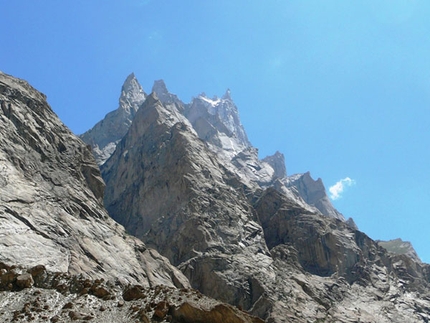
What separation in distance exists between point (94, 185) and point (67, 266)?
121ft

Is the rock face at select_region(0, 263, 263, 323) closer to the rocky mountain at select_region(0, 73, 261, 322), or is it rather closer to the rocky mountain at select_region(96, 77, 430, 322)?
the rocky mountain at select_region(0, 73, 261, 322)

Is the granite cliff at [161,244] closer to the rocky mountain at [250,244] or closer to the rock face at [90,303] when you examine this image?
the rock face at [90,303]

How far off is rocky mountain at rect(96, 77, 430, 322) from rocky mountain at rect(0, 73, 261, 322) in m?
17.8

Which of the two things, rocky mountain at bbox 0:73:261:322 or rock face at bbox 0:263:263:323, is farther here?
rocky mountain at bbox 0:73:261:322

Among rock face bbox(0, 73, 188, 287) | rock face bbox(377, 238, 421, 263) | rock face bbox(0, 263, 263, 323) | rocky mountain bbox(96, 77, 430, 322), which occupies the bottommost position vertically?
rock face bbox(0, 263, 263, 323)

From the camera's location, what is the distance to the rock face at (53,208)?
52.1 meters

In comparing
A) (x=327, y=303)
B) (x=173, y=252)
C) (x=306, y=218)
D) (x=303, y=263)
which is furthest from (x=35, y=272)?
(x=306, y=218)

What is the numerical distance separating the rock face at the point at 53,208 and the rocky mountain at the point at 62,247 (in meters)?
0.16

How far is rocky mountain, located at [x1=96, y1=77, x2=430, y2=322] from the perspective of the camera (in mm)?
86500

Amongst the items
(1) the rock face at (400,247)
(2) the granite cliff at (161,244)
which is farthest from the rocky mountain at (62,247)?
(1) the rock face at (400,247)

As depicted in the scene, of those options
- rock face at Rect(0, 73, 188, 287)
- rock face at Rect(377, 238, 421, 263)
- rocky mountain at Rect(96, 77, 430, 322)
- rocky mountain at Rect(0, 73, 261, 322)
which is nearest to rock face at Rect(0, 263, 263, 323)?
rocky mountain at Rect(0, 73, 261, 322)

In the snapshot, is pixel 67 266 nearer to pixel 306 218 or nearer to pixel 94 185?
pixel 94 185

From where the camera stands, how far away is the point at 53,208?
204 feet

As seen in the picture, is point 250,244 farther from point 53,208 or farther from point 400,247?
point 400,247
